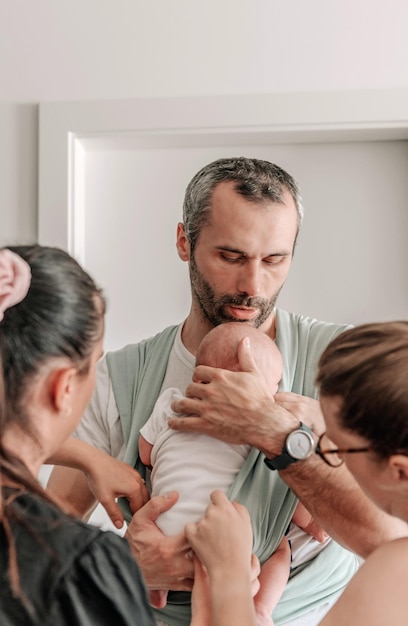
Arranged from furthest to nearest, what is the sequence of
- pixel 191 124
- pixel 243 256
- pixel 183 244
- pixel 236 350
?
pixel 191 124
pixel 183 244
pixel 243 256
pixel 236 350

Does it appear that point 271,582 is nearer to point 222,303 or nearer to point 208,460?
point 208,460

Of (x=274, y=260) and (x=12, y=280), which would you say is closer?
(x=12, y=280)

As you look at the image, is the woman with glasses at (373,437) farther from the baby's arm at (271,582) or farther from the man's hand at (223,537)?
the baby's arm at (271,582)

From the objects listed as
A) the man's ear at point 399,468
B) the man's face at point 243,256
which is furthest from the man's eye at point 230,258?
the man's ear at point 399,468

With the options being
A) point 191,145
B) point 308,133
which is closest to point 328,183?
point 308,133

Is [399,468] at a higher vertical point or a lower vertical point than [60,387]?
lower

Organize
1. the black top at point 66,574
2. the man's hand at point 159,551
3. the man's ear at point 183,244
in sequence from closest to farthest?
1. the black top at point 66,574
2. the man's hand at point 159,551
3. the man's ear at point 183,244

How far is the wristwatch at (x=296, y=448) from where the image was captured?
1543 mm

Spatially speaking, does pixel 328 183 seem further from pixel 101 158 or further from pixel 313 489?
pixel 313 489

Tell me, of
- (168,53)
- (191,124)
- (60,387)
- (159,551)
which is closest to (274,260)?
(159,551)

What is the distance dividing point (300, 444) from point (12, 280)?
693 mm

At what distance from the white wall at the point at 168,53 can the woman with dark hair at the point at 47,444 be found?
1580 millimetres

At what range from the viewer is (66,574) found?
950mm

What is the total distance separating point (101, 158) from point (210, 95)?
453 millimetres
